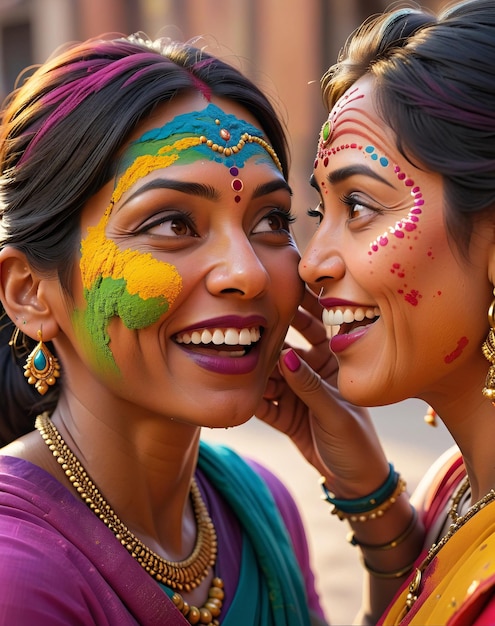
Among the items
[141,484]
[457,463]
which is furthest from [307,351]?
[141,484]

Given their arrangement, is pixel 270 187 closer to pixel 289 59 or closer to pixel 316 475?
pixel 316 475

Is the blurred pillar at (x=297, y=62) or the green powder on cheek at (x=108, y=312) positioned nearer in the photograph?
the green powder on cheek at (x=108, y=312)

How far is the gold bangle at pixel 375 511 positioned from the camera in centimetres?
270

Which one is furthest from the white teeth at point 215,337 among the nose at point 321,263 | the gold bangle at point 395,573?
the gold bangle at point 395,573

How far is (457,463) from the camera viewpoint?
2756mm

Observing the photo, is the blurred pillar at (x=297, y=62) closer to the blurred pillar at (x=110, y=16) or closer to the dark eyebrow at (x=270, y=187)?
the blurred pillar at (x=110, y=16)

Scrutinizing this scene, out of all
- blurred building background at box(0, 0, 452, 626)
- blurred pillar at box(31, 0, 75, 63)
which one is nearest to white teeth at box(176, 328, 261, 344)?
blurred building background at box(0, 0, 452, 626)

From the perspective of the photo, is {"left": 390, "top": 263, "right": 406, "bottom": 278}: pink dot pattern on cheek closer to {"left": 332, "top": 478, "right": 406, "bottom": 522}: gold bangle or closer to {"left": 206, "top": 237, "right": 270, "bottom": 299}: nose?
{"left": 206, "top": 237, "right": 270, "bottom": 299}: nose

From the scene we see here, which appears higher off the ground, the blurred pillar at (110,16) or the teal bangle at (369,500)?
the teal bangle at (369,500)

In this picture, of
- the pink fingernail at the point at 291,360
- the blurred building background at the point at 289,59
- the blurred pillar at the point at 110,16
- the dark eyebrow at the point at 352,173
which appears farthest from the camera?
the blurred pillar at the point at 110,16

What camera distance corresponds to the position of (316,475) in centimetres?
706

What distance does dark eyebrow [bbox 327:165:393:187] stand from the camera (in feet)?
6.97

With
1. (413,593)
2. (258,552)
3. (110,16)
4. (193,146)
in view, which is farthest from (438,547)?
(110,16)

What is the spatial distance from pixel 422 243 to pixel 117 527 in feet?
3.64
